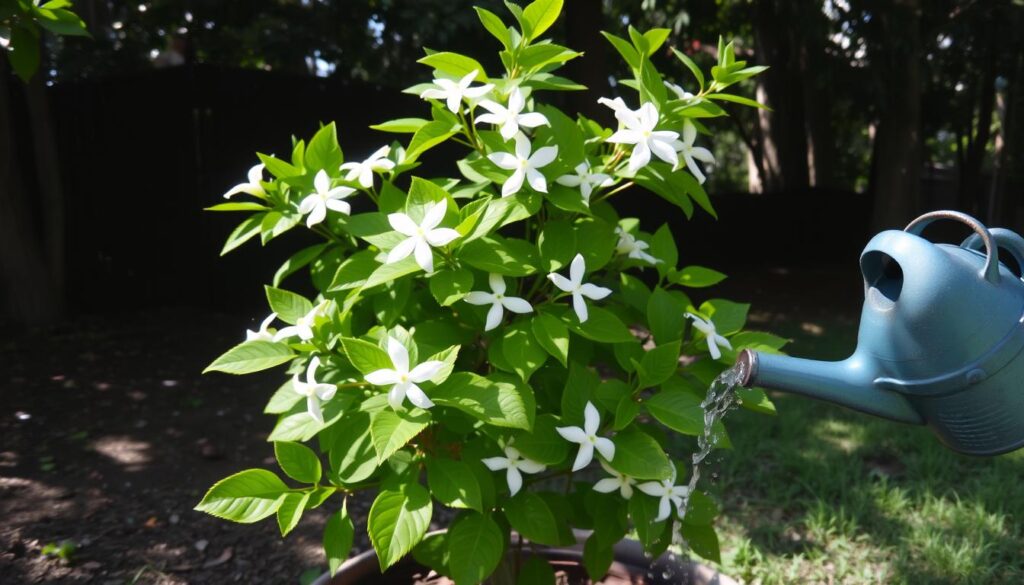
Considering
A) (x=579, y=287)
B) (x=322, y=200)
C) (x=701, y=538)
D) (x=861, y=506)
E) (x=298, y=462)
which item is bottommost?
(x=861, y=506)

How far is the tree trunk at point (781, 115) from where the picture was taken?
30.5 feet

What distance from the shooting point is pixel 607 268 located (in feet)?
5.81

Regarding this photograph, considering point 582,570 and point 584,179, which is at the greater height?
point 584,179

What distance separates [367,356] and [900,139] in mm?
7827

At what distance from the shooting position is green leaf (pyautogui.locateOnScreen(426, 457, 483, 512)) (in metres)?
1.33

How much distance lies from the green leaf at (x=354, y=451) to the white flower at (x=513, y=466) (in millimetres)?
206

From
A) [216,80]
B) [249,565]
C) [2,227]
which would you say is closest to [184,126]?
[216,80]

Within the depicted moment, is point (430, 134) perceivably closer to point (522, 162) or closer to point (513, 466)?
point (522, 162)

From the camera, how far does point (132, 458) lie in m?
3.37

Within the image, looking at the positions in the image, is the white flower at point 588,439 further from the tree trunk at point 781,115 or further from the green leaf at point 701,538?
the tree trunk at point 781,115

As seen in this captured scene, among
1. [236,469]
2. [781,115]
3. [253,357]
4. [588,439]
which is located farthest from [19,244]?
[781,115]

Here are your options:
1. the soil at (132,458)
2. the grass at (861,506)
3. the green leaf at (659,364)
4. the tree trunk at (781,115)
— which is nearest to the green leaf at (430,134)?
the green leaf at (659,364)

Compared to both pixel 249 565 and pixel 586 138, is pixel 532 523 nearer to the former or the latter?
pixel 586 138

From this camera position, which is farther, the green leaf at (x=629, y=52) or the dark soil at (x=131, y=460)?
the dark soil at (x=131, y=460)
